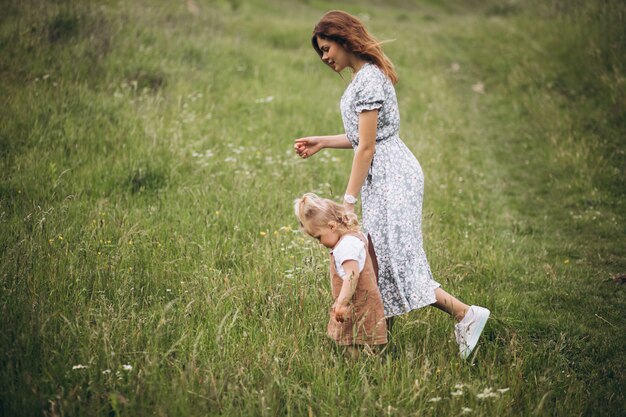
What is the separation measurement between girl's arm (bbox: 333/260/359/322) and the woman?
0.45 m

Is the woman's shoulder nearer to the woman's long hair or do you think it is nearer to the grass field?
the woman's long hair

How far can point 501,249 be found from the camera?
226 inches

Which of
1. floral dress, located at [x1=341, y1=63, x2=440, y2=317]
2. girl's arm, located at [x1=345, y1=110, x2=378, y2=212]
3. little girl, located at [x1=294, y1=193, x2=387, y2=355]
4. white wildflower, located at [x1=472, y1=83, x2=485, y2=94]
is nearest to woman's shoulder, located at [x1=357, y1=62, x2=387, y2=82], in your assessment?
floral dress, located at [x1=341, y1=63, x2=440, y2=317]

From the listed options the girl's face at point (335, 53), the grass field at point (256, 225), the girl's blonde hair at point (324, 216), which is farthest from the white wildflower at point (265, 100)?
the girl's blonde hair at point (324, 216)

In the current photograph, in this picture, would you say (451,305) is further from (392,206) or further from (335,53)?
(335,53)

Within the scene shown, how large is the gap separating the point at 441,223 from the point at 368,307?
3.06m

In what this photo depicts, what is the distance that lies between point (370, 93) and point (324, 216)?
86cm

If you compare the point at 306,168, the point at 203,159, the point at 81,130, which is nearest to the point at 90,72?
the point at 81,130

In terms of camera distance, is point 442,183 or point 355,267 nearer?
point 355,267

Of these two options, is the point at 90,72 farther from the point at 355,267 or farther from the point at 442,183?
the point at 355,267

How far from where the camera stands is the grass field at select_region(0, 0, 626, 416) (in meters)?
3.19

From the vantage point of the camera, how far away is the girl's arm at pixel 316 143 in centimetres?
411

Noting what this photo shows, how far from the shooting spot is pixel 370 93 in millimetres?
3604

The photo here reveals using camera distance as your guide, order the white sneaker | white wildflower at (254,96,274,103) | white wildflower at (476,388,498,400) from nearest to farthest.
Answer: white wildflower at (476,388,498,400) < the white sneaker < white wildflower at (254,96,274,103)
